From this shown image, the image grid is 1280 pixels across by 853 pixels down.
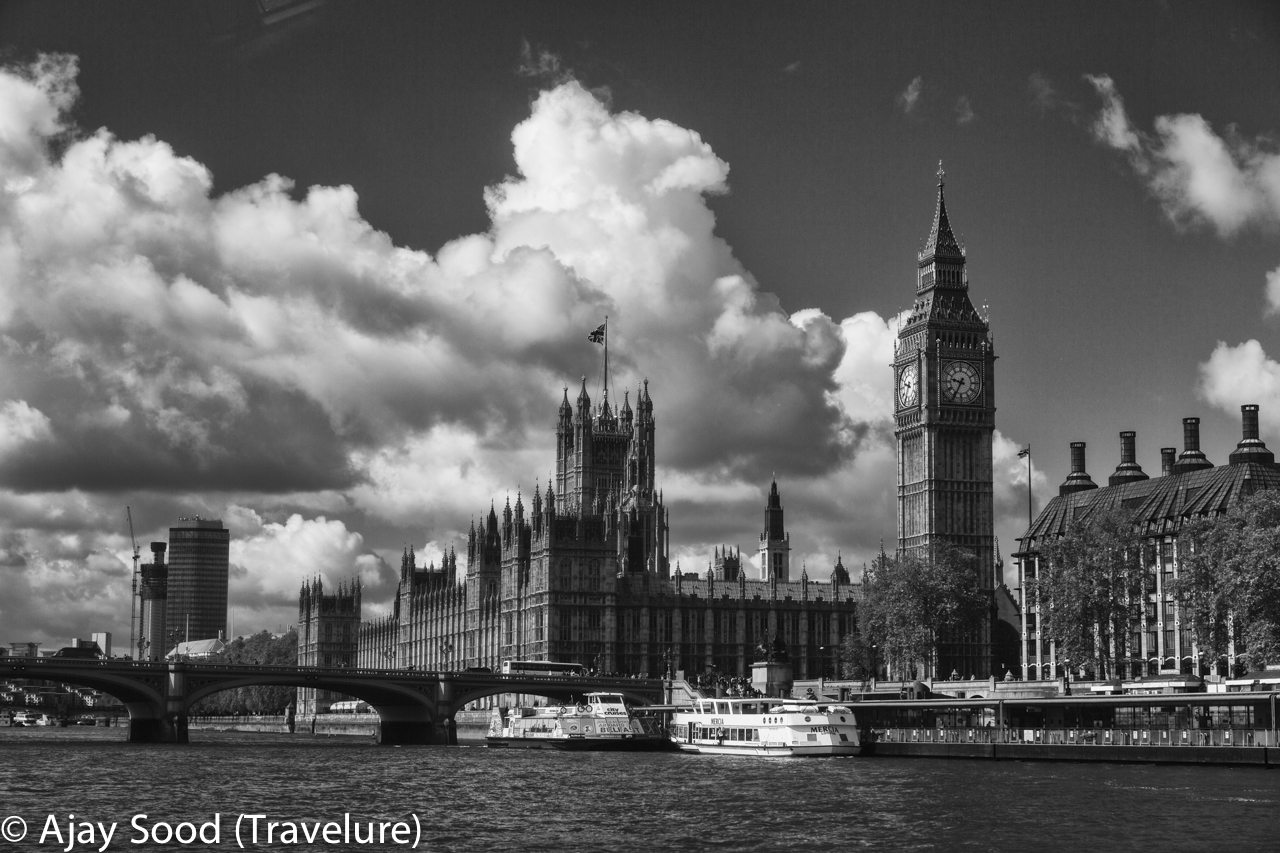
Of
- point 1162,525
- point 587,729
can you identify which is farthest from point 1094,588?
point 587,729

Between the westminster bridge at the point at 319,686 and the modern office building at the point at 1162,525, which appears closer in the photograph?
the modern office building at the point at 1162,525

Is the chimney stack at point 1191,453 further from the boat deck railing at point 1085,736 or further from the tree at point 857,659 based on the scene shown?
the boat deck railing at point 1085,736

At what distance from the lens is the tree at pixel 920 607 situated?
156 metres

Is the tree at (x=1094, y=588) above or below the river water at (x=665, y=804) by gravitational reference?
above

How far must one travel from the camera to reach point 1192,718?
101500 millimetres

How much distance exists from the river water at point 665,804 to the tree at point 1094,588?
1157 inches

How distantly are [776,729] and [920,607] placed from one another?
140 ft

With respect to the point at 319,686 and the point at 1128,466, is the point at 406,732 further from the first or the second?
the point at 1128,466

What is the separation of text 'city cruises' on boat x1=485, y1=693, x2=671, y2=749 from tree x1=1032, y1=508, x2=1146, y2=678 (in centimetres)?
2979

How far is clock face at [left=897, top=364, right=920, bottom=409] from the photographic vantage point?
191m

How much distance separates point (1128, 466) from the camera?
17062 cm

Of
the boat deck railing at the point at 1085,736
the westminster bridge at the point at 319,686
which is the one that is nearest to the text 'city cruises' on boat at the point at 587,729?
the westminster bridge at the point at 319,686

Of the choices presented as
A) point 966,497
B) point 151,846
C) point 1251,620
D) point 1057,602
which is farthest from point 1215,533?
point 151,846

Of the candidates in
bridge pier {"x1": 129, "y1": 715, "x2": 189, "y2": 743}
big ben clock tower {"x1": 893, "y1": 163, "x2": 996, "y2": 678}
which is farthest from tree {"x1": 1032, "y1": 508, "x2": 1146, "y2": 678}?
bridge pier {"x1": 129, "y1": 715, "x2": 189, "y2": 743}
